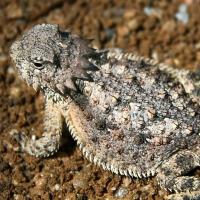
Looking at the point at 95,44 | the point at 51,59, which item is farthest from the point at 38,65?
the point at 95,44

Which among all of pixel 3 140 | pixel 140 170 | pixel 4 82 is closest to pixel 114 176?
pixel 140 170

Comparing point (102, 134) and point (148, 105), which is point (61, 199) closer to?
point (102, 134)

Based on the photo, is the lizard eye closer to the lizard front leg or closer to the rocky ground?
the rocky ground

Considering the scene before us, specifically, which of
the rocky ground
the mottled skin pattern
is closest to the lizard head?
the mottled skin pattern

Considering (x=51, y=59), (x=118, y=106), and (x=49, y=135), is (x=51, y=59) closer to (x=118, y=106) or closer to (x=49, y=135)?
(x=118, y=106)

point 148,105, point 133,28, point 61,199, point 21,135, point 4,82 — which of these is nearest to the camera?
point 148,105

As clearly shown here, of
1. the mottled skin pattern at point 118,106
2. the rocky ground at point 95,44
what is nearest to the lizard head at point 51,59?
the mottled skin pattern at point 118,106

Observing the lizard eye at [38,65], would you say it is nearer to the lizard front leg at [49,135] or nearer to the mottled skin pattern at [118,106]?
the mottled skin pattern at [118,106]

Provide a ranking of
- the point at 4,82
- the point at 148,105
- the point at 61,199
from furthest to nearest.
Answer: the point at 4,82 → the point at 61,199 → the point at 148,105
